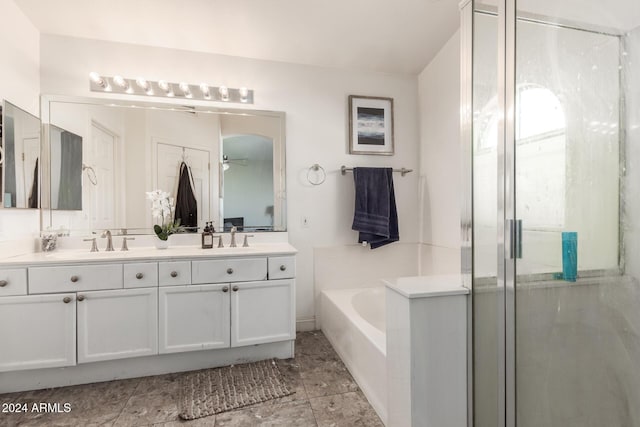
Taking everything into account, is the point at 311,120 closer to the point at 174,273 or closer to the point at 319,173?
the point at 319,173

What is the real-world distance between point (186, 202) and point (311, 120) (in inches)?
50.4

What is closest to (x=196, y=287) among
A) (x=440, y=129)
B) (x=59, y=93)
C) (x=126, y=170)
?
(x=126, y=170)

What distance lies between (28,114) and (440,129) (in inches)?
121

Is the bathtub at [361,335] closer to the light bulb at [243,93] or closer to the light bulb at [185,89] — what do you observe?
the light bulb at [243,93]

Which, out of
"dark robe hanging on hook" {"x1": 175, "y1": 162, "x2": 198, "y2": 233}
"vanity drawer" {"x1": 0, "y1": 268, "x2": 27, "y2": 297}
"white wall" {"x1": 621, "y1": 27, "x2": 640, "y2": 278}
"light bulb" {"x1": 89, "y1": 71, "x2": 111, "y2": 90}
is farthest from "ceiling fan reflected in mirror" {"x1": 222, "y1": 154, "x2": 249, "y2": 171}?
"white wall" {"x1": 621, "y1": 27, "x2": 640, "y2": 278}

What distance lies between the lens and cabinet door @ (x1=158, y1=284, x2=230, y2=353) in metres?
1.89

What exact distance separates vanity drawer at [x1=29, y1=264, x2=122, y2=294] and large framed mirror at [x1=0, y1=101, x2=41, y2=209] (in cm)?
51

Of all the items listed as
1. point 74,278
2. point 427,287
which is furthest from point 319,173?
point 74,278

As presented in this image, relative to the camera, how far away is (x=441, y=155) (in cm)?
257

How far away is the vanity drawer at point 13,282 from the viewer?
1.66 m

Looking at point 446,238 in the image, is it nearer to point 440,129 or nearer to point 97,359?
point 440,129

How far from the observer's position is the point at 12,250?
6.14ft

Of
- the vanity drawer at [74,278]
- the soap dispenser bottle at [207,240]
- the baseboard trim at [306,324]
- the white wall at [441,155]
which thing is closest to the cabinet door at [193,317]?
the vanity drawer at [74,278]

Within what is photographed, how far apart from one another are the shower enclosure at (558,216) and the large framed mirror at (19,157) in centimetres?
267
